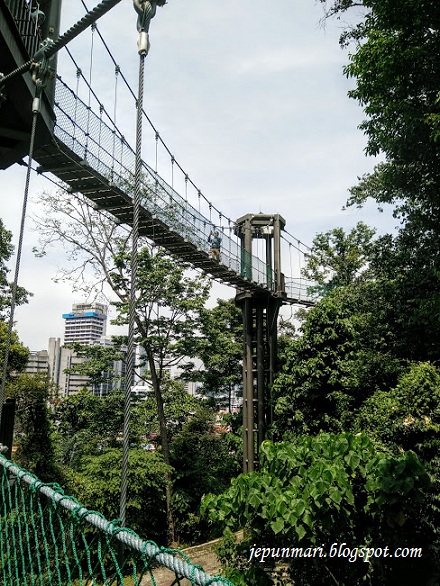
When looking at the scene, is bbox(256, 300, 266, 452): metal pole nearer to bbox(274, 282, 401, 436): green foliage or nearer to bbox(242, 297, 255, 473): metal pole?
bbox(242, 297, 255, 473): metal pole

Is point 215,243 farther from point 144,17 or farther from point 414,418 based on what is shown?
point 144,17

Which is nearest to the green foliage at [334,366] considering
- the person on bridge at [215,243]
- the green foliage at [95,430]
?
the person on bridge at [215,243]

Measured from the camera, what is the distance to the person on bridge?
763 centimetres

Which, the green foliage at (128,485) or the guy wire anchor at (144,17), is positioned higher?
the guy wire anchor at (144,17)

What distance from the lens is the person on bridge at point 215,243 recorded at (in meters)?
7.63

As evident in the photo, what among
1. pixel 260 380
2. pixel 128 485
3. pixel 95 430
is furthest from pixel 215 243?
pixel 95 430

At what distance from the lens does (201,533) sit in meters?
9.12

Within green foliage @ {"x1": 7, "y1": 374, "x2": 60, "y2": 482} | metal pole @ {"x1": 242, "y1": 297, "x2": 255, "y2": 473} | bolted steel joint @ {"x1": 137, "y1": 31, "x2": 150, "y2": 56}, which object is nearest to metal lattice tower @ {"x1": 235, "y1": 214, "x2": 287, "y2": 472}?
A: metal pole @ {"x1": 242, "y1": 297, "x2": 255, "y2": 473}

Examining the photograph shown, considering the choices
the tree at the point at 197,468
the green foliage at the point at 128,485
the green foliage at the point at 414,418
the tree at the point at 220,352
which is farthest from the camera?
the tree at the point at 220,352

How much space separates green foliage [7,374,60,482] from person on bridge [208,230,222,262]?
3936 millimetres

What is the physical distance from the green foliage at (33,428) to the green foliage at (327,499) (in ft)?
15.8

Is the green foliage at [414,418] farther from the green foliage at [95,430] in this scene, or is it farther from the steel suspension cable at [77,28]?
the green foliage at [95,430]

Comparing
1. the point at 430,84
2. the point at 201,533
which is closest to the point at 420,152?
the point at 430,84

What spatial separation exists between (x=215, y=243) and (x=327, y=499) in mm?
5080
